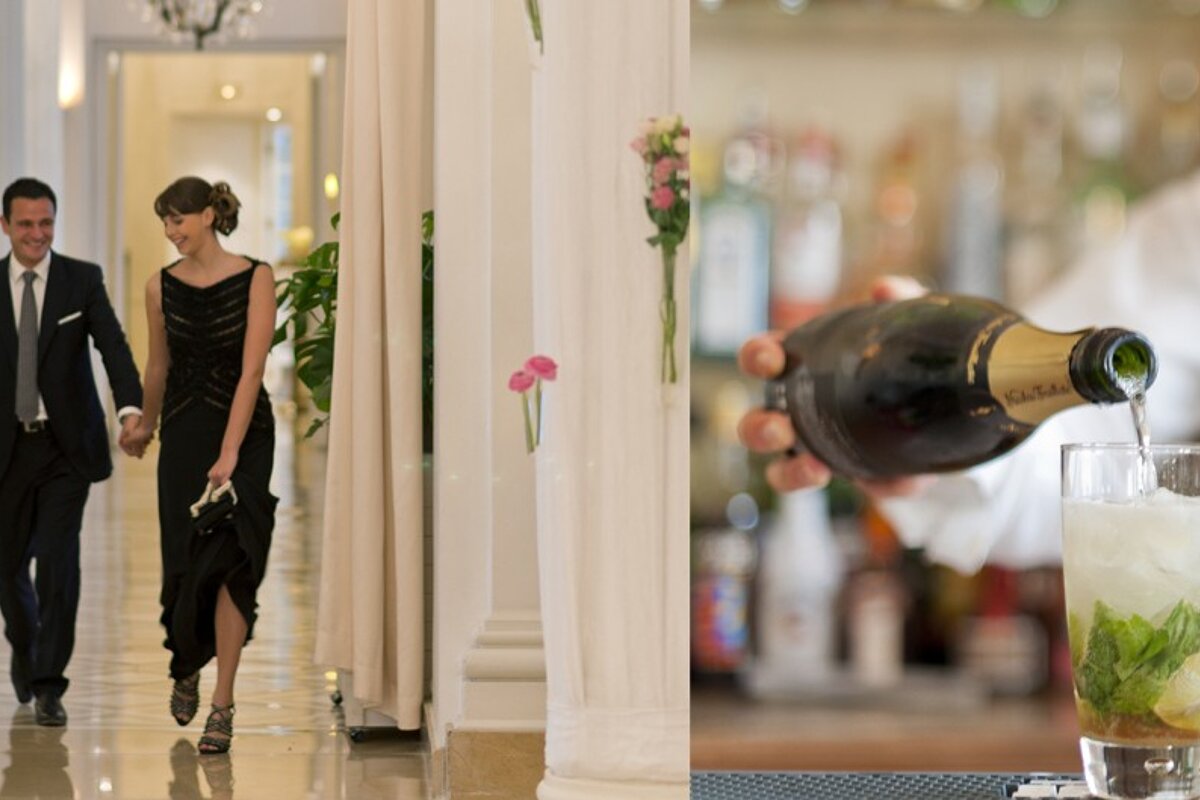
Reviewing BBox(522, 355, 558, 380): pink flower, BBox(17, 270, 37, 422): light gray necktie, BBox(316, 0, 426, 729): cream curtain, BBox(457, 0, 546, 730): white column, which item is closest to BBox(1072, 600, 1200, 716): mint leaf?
BBox(522, 355, 558, 380): pink flower

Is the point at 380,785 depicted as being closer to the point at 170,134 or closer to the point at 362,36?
the point at 362,36

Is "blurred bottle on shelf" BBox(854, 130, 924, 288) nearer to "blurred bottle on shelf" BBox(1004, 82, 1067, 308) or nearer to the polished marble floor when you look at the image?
"blurred bottle on shelf" BBox(1004, 82, 1067, 308)

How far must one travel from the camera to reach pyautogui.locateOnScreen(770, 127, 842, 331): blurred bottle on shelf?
1070mm

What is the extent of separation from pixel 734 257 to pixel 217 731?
3.66 m

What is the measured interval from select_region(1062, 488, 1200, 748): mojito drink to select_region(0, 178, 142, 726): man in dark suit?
4.26m

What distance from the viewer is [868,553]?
114 cm

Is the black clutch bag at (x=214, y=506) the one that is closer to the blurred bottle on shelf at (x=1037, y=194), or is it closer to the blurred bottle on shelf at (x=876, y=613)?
the blurred bottle on shelf at (x=876, y=613)

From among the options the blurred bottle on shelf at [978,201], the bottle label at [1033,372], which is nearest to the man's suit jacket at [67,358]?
the bottle label at [1033,372]

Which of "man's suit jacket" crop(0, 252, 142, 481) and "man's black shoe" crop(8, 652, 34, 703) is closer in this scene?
"man's suit jacket" crop(0, 252, 142, 481)

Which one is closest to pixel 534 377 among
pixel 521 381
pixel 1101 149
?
pixel 521 381

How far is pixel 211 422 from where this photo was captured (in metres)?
4.69

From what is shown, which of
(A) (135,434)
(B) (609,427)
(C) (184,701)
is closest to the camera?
A: (B) (609,427)

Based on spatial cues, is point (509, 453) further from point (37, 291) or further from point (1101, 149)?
point (1101, 149)

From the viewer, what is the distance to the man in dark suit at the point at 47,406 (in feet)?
16.8
